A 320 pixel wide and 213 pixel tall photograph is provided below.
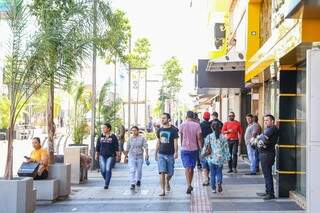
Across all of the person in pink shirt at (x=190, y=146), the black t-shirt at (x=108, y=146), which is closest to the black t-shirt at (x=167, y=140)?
the person in pink shirt at (x=190, y=146)

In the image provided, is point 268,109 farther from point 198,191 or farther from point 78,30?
point 78,30

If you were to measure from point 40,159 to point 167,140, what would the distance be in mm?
2690

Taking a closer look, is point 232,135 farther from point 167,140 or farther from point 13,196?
point 13,196

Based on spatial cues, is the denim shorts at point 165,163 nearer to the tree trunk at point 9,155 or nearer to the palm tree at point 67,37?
the palm tree at point 67,37

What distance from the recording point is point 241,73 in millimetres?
24375

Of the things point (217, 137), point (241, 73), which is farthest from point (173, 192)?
point (241, 73)

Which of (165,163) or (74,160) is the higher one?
(165,163)

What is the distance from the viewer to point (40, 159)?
12844mm

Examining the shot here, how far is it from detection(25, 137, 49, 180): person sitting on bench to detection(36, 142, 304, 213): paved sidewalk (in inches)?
24.9

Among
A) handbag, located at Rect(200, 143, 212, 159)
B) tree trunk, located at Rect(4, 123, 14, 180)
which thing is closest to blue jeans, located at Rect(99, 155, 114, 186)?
handbag, located at Rect(200, 143, 212, 159)

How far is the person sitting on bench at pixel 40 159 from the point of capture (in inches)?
497

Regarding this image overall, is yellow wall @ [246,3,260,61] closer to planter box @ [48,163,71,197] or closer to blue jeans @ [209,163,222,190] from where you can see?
blue jeans @ [209,163,222,190]

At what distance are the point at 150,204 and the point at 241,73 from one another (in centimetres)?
1309

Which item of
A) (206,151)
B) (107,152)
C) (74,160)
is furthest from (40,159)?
(206,151)
